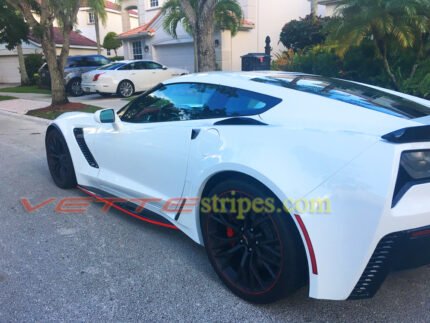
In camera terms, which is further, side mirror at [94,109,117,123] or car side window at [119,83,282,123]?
side mirror at [94,109,117,123]

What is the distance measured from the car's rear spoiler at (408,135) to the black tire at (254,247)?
69cm

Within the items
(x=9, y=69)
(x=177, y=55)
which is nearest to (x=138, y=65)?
(x=177, y=55)

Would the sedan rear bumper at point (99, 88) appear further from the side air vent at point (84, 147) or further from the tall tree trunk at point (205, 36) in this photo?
the side air vent at point (84, 147)

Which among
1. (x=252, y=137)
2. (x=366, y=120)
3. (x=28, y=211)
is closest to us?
(x=366, y=120)

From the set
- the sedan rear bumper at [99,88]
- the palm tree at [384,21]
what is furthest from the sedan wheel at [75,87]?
the palm tree at [384,21]

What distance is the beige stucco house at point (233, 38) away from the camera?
733 inches

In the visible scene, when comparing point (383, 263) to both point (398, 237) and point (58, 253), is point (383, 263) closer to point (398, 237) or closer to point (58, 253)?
point (398, 237)

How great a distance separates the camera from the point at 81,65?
1777 centimetres

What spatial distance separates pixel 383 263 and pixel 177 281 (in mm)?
1462

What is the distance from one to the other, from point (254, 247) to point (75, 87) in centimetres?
1629

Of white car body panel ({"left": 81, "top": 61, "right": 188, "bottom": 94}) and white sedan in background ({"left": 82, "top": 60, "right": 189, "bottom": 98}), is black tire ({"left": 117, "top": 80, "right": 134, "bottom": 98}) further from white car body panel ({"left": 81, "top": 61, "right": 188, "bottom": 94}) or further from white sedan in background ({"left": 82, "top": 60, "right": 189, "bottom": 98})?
white car body panel ({"left": 81, "top": 61, "right": 188, "bottom": 94})

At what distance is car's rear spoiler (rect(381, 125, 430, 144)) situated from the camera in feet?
6.68

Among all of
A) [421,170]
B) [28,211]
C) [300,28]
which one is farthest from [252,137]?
[300,28]

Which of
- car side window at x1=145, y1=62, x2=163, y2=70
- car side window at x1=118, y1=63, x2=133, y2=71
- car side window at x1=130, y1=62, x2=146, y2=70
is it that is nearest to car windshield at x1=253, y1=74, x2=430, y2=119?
car side window at x1=118, y1=63, x2=133, y2=71
